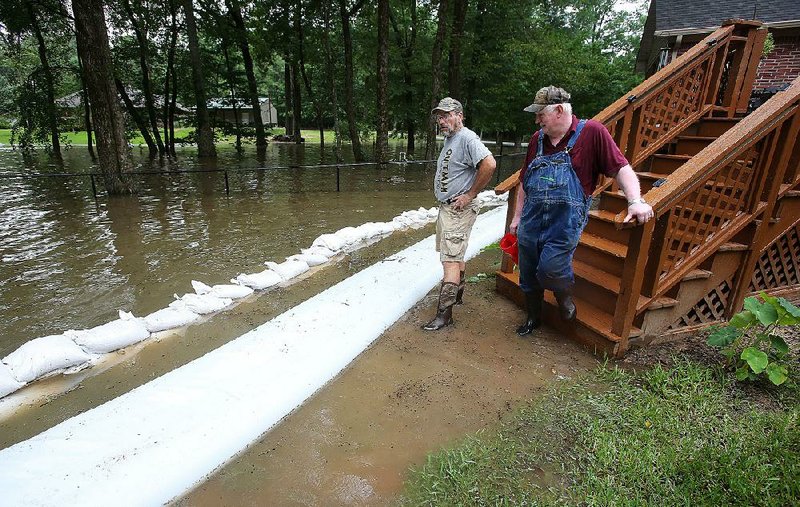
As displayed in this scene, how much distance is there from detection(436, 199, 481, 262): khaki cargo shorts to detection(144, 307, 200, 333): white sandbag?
2156mm

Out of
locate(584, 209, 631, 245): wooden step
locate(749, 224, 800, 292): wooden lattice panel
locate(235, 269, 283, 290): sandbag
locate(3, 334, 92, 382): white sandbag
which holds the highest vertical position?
locate(584, 209, 631, 245): wooden step

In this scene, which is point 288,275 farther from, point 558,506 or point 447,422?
point 558,506

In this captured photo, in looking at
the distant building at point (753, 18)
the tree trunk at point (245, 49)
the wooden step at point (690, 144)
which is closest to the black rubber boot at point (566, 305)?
the wooden step at point (690, 144)

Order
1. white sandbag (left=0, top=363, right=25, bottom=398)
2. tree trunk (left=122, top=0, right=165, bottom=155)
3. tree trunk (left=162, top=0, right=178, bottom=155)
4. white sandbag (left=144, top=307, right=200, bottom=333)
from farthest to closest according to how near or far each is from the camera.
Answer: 1. tree trunk (left=162, top=0, right=178, bottom=155)
2. tree trunk (left=122, top=0, right=165, bottom=155)
3. white sandbag (left=144, top=307, right=200, bottom=333)
4. white sandbag (left=0, top=363, right=25, bottom=398)

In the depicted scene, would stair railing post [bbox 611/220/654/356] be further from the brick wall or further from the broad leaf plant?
the brick wall

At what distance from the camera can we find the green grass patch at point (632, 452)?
1786 mm

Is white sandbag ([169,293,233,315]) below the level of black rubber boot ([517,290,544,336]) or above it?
below

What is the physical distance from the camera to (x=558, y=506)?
174 centimetres

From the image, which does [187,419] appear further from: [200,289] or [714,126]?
[714,126]

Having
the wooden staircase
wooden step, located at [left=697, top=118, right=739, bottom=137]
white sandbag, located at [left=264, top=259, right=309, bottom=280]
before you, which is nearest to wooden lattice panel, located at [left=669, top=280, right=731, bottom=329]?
the wooden staircase

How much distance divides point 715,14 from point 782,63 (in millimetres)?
1830

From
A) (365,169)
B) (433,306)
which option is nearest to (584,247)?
(433,306)

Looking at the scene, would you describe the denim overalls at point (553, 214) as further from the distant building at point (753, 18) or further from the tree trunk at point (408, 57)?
the tree trunk at point (408, 57)

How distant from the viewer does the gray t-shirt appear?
2.99 m
